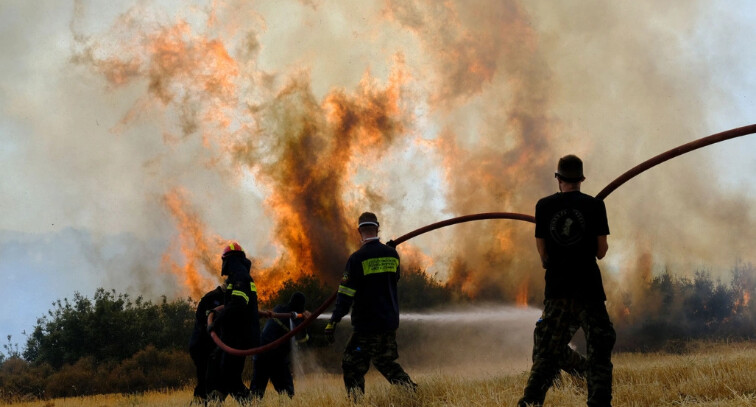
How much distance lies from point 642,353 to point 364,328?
23.7 metres

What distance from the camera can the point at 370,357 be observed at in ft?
28.0

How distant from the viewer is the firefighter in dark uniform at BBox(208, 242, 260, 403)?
978cm

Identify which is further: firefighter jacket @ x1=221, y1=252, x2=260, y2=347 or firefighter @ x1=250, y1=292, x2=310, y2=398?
firefighter @ x1=250, y1=292, x2=310, y2=398

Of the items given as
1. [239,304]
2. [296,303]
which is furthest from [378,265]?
[296,303]

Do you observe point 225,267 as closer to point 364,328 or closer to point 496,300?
point 364,328

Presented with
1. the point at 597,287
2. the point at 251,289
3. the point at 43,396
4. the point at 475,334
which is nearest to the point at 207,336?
the point at 251,289

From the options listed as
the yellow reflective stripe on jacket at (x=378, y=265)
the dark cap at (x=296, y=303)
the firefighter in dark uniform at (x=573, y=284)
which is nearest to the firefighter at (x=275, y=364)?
the dark cap at (x=296, y=303)

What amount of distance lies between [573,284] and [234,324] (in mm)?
5442

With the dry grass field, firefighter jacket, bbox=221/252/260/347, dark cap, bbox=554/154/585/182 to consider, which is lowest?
the dry grass field

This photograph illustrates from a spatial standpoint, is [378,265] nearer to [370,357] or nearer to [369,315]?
[369,315]

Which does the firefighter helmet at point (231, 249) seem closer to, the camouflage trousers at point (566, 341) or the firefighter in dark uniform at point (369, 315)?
the firefighter in dark uniform at point (369, 315)

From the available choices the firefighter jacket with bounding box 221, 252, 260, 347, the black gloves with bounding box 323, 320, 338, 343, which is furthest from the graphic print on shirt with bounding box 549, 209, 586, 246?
the firefighter jacket with bounding box 221, 252, 260, 347

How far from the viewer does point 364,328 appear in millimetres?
8492

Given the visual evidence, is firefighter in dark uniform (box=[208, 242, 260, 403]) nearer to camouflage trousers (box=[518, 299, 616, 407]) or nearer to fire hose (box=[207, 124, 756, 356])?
fire hose (box=[207, 124, 756, 356])
